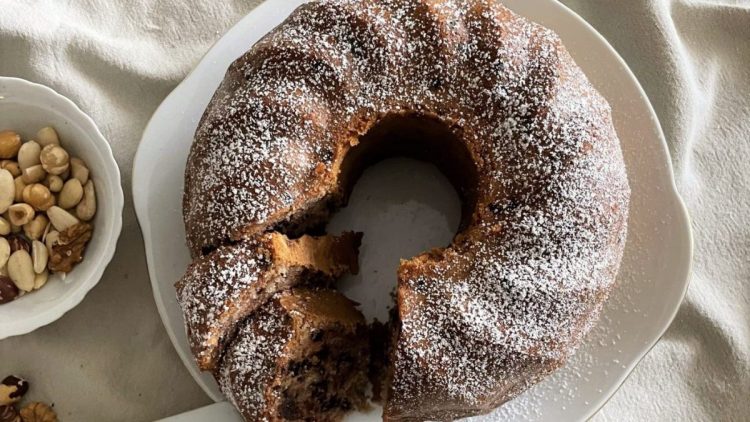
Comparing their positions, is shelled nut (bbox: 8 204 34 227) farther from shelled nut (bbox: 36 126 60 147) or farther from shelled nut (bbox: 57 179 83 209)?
shelled nut (bbox: 36 126 60 147)

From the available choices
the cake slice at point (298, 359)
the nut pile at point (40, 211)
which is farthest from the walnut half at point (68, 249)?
the cake slice at point (298, 359)

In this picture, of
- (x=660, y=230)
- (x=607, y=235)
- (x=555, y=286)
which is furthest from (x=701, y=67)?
(x=555, y=286)

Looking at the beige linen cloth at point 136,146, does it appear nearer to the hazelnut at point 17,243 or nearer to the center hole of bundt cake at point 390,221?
the hazelnut at point 17,243

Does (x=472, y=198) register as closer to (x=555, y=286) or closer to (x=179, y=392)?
(x=555, y=286)

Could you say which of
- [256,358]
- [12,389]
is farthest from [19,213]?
[256,358]

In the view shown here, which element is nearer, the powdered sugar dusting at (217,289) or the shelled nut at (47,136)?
the powdered sugar dusting at (217,289)

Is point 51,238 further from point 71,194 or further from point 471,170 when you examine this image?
point 471,170

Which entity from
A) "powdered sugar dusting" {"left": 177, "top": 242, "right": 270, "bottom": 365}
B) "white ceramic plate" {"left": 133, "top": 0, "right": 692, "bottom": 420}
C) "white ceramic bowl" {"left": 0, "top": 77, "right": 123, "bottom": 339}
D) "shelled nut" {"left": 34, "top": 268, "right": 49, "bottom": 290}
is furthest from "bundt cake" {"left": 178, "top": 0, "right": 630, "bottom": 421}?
"shelled nut" {"left": 34, "top": 268, "right": 49, "bottom": 290}
